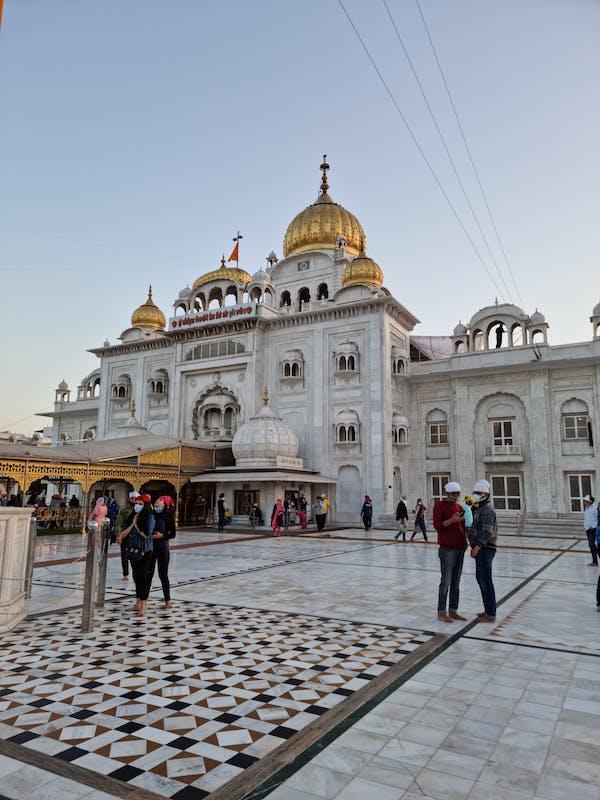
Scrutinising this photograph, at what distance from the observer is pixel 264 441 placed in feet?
75.0

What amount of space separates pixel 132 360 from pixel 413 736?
31.1m

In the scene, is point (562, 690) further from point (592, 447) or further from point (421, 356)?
point (421, 356)

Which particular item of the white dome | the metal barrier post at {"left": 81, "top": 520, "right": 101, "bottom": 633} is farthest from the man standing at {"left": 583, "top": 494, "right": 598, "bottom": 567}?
the white dome

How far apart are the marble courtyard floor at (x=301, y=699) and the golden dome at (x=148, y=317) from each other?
90.4ft

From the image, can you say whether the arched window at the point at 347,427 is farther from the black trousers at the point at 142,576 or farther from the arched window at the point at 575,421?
the black trousers at the point at 142,576

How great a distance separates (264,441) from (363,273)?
30.9ft

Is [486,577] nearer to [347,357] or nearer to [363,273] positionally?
[347,357]

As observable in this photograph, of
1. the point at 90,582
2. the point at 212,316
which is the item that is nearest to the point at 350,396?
the point at 212,316

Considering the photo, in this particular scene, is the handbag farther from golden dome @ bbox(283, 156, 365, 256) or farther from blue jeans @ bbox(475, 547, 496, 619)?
golden dome @ bbox(283, 156, 365, 256)

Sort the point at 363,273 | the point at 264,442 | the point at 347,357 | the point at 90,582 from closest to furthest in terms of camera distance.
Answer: the point at 90,582
the point at 264,442
the point at 347,357
the point at 363,273

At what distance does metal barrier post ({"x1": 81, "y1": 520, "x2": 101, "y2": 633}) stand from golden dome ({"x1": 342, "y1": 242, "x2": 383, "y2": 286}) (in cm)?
2134

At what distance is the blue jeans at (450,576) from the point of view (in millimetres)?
6051

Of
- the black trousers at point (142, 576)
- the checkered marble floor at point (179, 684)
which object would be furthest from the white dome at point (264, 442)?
the checkered marble floor at point (179, 684)

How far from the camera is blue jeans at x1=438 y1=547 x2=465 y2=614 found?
605 cm
